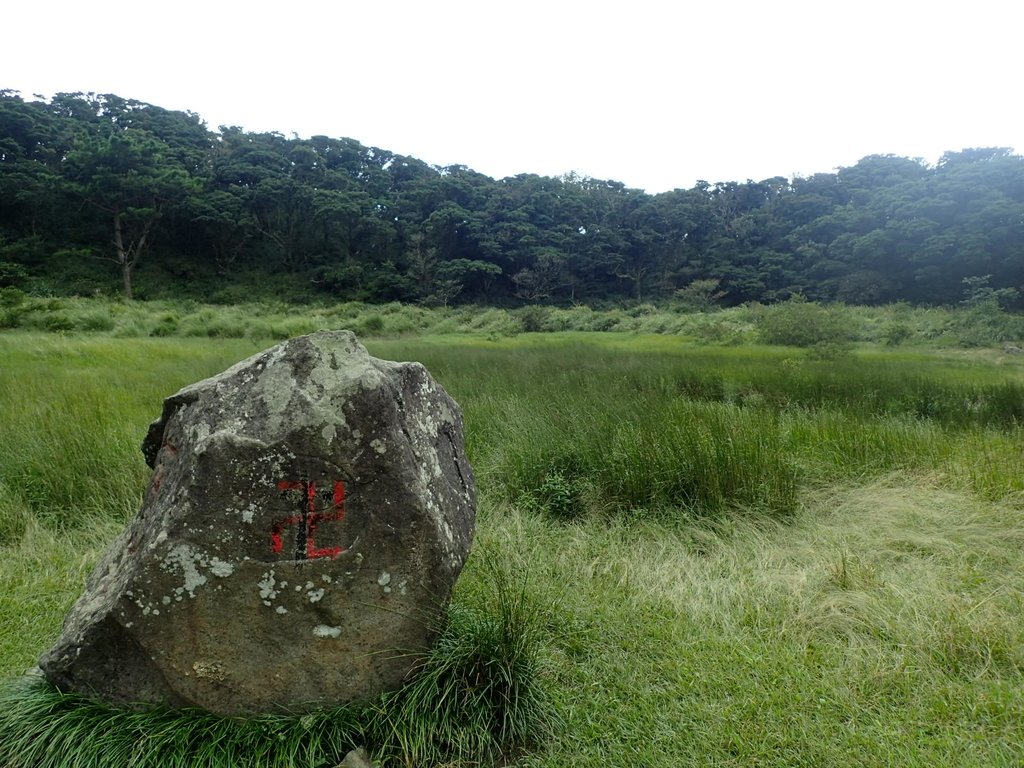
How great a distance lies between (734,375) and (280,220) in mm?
35391

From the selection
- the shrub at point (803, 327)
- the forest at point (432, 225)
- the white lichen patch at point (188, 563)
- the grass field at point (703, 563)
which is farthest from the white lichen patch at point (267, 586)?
the forest at point (432, 225)

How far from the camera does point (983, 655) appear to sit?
2582mm

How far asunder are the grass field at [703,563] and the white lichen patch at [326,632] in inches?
11.9

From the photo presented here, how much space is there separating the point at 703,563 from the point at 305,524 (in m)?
2.63

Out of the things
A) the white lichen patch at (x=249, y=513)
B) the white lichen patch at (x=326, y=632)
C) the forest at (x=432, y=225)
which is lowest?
the white lichen patch at (x=326, y=632)

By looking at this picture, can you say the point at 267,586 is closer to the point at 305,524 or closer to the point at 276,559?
the point at 276,559

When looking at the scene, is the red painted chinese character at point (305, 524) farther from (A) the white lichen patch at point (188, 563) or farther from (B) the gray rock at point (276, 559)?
(A) the white lichen patch at point (188, 563)

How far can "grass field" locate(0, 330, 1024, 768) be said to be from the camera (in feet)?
7.11

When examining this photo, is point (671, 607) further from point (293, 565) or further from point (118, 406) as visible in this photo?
point (118, 406)

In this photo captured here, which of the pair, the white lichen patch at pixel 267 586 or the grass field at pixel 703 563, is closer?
the white lichen patch at pixel 267 586

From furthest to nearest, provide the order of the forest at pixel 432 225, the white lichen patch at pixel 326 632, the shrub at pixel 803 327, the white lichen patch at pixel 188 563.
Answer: the forest at pixel 432 225 → the shrub at pixel 803 327 → the white lichen patch at pixel 326 632 → the white lichen patch at pixel 188 563

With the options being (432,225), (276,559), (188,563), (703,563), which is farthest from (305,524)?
(432,225)

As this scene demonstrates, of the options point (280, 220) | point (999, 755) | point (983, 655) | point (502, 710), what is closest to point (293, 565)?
point (502, 710)

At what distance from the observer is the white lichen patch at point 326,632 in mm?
2070
